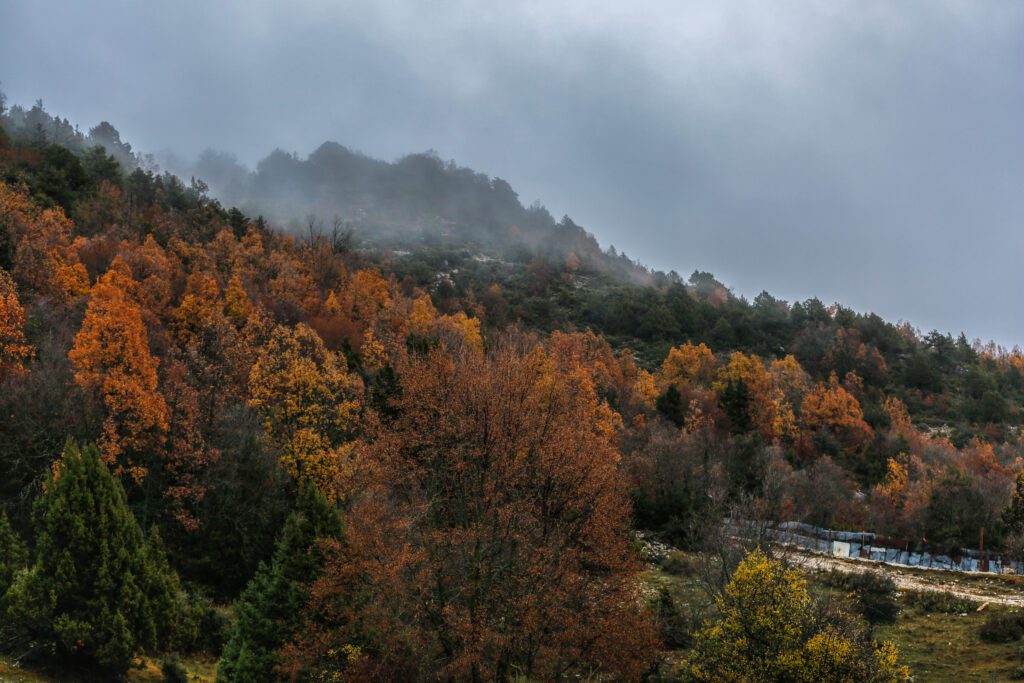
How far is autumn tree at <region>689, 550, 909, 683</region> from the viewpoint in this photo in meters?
16.0

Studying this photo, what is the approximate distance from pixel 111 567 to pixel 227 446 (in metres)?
13.2

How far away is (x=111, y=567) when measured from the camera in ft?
68.1

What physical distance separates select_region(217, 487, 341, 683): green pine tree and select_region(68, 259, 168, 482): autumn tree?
1081 centimetres

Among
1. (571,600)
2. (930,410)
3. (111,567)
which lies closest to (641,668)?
(571,600)

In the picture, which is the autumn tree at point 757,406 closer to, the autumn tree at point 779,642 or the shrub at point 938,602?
the shrub at point 938,602

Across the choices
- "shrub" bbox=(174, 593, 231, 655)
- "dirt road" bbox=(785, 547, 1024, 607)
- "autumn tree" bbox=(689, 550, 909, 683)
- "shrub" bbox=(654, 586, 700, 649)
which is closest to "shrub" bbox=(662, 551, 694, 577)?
"dirt road" bbox=(785, 547, 1024, 607)

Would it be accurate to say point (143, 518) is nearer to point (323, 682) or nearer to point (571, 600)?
point (323, 682)

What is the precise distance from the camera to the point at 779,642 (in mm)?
17141

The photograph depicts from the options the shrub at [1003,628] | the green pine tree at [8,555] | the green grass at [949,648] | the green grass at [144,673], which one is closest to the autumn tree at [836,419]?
the green grass at [949,648]

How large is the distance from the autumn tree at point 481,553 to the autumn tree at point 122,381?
11700 mm

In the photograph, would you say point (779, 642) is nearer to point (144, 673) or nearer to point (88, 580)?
point (144, 673)

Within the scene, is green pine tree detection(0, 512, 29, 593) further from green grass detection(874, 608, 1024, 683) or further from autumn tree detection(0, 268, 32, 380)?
green grass detection(874, 608, 1024, 683)

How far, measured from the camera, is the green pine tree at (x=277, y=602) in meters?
20.6

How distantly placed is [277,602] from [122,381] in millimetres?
14762
